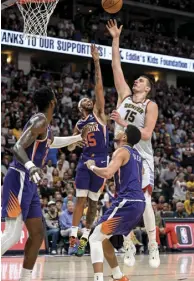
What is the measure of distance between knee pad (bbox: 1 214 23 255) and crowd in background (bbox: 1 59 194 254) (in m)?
6.93

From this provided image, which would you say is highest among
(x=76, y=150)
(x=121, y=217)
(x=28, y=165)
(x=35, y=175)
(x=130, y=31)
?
(x=130, y=31)

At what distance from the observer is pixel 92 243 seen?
6250mm

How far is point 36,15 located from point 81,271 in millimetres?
3813

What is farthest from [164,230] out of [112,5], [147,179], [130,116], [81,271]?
[112,5]

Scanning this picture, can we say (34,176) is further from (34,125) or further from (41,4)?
(41,4)

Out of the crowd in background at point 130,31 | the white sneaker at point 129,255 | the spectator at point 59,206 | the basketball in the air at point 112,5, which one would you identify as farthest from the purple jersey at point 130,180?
the crowd in background at point 130,31

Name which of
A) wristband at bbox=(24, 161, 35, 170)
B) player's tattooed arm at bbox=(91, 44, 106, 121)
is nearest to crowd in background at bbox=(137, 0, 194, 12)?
player's tattooed arm at bbox=(91, 44, 106, 121)

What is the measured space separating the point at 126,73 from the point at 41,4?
68.4ft

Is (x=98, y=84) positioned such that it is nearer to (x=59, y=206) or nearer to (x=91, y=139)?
(x=91, y=139)

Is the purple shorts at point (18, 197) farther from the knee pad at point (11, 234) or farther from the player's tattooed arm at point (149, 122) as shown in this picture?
the player's tattooed arm at point (149, 122)

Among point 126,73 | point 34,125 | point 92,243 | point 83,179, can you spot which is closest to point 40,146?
point 34,125

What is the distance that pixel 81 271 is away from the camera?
877 centimetres

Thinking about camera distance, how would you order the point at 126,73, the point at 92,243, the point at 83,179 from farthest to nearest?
1. the point at 126,73
2. the point at 83,179
3. the point at 92,243

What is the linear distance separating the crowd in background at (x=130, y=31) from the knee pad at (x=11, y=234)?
14964 millimetres
